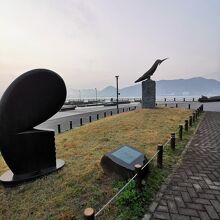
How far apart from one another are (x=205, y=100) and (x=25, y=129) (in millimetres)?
43023

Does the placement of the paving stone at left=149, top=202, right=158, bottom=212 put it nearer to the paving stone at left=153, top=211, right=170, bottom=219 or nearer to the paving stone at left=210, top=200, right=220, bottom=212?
the paving stone at left=153, top=211, right=170, bottom=219

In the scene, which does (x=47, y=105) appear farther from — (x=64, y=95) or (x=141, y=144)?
(x=141, y=144)

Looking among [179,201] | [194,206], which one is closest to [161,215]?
[179,201]

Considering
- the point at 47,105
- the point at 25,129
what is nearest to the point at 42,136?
the point at 25,129

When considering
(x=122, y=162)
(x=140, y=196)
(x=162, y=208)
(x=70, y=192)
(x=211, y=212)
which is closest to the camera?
(x=211, y=212)

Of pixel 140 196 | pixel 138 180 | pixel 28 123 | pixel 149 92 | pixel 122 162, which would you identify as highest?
pixel 149 92

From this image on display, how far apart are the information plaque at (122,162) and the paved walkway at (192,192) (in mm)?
909

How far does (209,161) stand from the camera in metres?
6.77

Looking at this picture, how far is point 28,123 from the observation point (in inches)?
239

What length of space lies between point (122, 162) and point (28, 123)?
122 inches

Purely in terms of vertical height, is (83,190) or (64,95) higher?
(64,95)

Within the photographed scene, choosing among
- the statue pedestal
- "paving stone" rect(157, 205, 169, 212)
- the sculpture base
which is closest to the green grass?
"paving stone" rect(157, 205, 169, 212)

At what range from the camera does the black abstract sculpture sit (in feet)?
18.8

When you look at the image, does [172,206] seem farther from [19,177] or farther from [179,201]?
[19,177]
